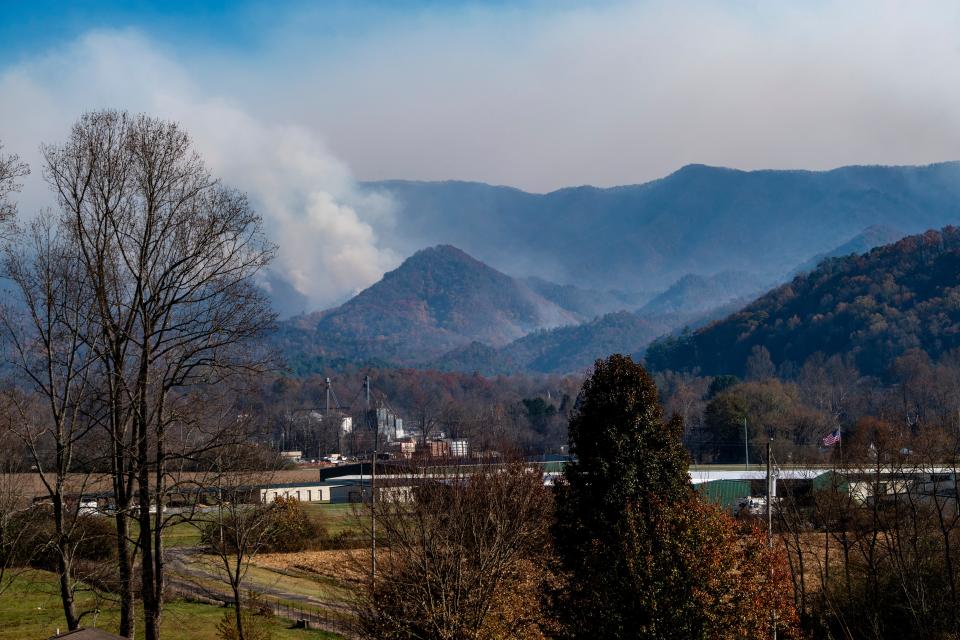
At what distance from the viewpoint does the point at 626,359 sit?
2403 cm

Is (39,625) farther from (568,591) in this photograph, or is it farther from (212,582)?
(568,591)

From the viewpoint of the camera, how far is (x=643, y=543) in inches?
790

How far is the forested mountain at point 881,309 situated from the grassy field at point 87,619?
13492 centimetres

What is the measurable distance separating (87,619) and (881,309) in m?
163

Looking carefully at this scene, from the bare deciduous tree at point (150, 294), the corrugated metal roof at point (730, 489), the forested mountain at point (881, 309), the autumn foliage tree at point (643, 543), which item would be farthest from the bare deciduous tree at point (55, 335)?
the forested mountain at point (881, 309)

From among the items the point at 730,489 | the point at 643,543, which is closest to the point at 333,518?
the point at 730,489

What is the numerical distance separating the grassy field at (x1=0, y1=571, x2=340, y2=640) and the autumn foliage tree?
10836 mm

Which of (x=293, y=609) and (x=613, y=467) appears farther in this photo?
(x=293, y=609)

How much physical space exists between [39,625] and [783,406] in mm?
84163

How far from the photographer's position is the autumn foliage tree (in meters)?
19.3

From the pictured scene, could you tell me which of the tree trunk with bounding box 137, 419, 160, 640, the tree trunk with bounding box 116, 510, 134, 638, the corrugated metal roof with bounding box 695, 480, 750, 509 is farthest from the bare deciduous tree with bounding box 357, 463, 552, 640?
the corrugated metal roof with bounding box 695, 480, 750, 509

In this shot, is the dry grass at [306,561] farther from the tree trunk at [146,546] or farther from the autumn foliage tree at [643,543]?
the tree trunk at [146,546]

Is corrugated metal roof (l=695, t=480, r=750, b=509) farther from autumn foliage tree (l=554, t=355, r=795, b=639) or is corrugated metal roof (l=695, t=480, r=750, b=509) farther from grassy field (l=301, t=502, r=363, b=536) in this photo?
autumn foliage tree (l=554, t=355, r=795, b=639)

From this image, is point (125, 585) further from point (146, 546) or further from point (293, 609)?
point (293, 609)
